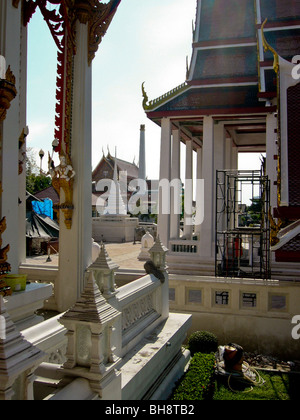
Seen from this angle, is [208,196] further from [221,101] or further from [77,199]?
[77,199]

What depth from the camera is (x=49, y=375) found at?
3.65 metres

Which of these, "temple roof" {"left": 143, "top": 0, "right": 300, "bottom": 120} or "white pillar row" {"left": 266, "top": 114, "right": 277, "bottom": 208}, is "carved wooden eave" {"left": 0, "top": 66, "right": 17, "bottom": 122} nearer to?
"white pillar row" {"left": 266, "top": 114, "right": 277, "bottom": 208}

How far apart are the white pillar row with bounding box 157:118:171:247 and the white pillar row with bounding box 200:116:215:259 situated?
128cm

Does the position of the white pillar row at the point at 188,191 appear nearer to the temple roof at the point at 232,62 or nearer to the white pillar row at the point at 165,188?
the white pillar row at the point at 165,188

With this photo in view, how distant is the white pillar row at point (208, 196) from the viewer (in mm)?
12961

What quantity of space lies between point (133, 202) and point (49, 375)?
35.8 metres

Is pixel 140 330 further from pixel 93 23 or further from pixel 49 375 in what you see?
pixel 93 23

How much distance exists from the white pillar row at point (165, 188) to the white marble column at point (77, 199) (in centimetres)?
697

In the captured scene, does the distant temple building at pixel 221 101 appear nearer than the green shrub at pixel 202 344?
No

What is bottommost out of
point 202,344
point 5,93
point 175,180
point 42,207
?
point 202,344

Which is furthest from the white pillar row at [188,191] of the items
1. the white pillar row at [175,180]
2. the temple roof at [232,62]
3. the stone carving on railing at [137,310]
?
the stone carving on railing at [137,310]

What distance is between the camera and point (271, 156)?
11992 mm

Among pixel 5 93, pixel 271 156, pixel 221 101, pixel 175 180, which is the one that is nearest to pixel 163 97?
pixel 221 101

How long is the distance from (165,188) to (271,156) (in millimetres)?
3693
